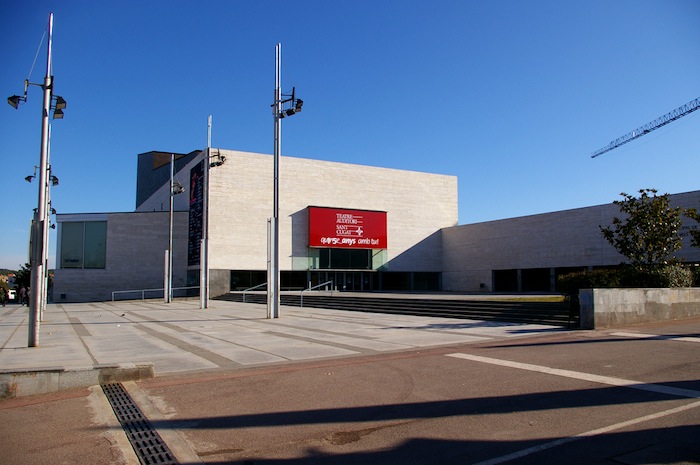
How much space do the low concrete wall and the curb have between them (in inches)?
475

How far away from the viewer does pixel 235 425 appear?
5.77 meters

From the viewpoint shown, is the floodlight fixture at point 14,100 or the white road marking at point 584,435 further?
the floodlight fixture at point 14,100

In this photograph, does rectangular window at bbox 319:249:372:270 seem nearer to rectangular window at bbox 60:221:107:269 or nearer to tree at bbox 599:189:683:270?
rectangular window at bbox 60:221:107:269

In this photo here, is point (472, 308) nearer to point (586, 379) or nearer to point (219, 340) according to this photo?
point (219, 340)

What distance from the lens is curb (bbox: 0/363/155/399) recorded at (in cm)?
720

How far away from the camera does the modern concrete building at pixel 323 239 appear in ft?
129

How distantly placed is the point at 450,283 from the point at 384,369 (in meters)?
40.1

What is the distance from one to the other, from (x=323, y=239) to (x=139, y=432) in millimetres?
37741

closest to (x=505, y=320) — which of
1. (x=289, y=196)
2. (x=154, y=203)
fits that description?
(x=289, y=196)

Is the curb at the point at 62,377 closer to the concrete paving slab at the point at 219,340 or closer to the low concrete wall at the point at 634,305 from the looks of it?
the concrete paving slab at the point at 219,340

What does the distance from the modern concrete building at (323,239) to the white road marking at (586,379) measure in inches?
1136

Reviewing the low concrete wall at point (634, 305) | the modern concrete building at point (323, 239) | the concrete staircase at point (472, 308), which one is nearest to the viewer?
the low concrete wall at point (634, 305)

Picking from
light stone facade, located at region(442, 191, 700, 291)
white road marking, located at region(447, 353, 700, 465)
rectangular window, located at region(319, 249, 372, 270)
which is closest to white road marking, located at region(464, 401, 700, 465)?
white road marking, located at region(447, 353, 700, 465)

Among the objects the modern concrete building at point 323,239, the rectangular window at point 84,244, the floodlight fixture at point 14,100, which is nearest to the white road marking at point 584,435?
the floodlight fixture at point 14,100
